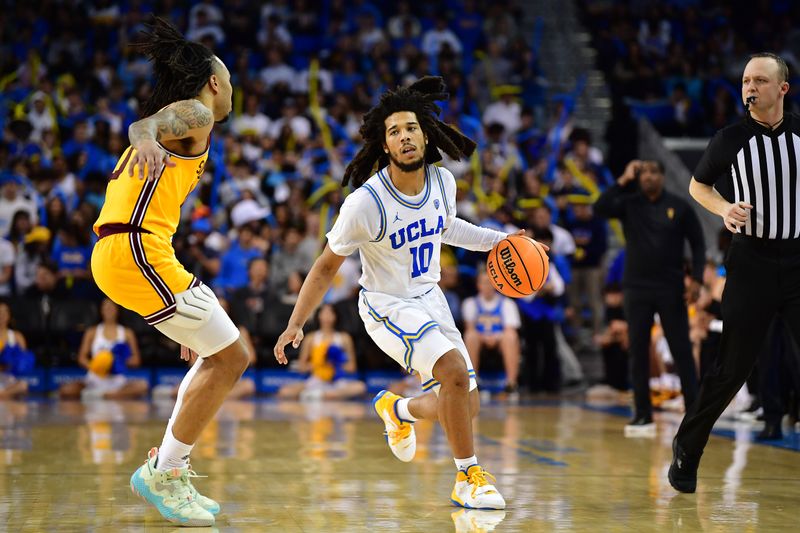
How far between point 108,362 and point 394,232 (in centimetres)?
744

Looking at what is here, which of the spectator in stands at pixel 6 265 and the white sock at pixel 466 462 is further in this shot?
the spectator in stands at pixel 6 265

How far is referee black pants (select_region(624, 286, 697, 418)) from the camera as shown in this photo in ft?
28.9

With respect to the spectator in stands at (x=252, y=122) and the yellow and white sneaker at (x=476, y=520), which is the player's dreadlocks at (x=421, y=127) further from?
the spectator in stands at (x=252, y=122)

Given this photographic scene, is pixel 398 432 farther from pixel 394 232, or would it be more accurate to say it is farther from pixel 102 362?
pixel 102 362

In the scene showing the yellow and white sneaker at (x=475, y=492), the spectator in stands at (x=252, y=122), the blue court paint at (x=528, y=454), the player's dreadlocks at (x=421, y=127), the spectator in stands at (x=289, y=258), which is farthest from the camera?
the spectator in stands at (x=252, y=122)

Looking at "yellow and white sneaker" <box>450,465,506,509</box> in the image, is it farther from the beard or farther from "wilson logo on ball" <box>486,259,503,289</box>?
the beard

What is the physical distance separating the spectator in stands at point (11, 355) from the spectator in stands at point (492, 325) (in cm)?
488

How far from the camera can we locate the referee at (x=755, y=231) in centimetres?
570

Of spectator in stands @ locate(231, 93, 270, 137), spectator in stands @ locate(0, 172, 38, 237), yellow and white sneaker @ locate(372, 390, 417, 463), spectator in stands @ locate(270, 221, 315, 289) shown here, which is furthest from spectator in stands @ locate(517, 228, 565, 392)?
yellow and white sneaker @ locate(372, 390, 417, 463)

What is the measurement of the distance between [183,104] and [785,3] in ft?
58.6

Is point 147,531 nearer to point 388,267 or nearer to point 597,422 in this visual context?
point 388,267

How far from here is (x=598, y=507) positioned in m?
5.53

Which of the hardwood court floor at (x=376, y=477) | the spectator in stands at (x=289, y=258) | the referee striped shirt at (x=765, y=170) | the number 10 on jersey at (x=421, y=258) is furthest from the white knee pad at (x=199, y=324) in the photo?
the spectator in stands at (x=289, y=258)

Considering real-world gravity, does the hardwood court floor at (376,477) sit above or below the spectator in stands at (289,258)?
below
